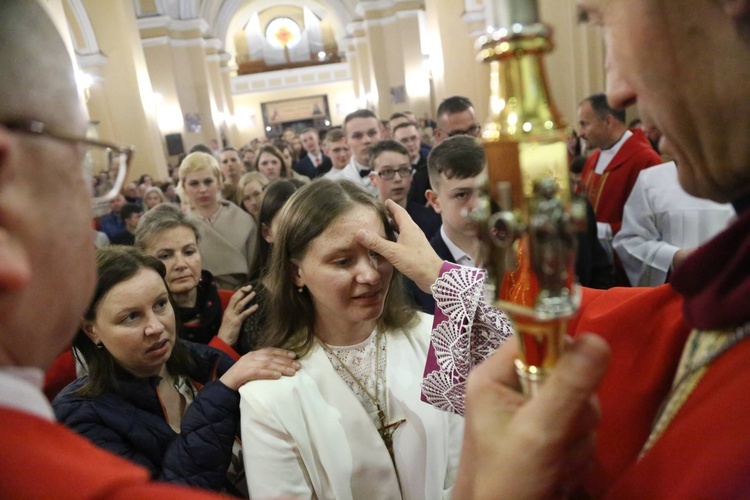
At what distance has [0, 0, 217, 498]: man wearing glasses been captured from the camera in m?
0.49

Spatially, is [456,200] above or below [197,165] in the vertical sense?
below

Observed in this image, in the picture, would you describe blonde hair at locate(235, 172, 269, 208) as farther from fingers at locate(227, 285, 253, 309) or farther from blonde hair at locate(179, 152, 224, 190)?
fingers at locate(227, 285, 253, 309)

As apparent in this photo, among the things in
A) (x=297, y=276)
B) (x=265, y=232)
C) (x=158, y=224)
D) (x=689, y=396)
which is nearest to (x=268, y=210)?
(x=265, y=232)

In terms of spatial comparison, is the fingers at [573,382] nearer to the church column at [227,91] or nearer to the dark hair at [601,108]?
the dark hair at [601,108]

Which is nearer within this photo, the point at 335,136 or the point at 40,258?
the point at 40,258

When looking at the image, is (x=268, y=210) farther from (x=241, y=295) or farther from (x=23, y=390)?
(x=23, y=390)

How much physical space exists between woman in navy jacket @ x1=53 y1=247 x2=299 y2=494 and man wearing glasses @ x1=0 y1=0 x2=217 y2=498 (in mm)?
1020

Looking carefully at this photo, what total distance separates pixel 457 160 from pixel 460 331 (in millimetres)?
1427

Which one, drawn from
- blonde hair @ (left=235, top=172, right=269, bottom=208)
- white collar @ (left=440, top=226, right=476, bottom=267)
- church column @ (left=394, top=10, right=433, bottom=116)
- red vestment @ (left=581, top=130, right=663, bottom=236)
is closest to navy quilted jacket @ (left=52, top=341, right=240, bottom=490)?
white collar @ (left=440, top=226, right=476, bottom=267)

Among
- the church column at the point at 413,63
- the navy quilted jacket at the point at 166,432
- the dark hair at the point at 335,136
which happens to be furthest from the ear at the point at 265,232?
the church column at the point at 413,63

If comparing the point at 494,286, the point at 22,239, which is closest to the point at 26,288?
the point at 22,239

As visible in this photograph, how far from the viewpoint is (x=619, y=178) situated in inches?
136

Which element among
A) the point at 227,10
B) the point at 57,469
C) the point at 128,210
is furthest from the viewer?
the point at 227,10

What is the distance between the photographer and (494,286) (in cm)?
54
